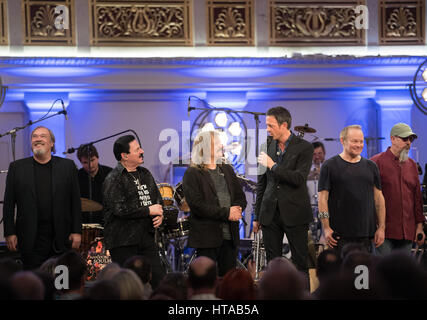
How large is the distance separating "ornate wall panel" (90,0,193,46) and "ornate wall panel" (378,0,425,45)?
3107 millimetres

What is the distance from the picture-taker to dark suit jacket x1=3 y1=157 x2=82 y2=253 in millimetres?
5422

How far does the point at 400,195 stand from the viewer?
603cm

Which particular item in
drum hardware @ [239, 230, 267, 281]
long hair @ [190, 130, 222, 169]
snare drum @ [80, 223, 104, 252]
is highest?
long hair @ [190, 130, 222, 169]

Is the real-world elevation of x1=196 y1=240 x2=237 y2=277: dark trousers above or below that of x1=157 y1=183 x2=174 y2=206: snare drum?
below

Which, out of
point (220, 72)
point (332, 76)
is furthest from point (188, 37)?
point (332, 76)

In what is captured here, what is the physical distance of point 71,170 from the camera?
A: 566cm

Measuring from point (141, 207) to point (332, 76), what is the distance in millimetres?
5274

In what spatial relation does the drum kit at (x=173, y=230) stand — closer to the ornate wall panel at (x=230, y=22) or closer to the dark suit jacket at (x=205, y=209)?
the dark suit jacket at (x=205, y=209)

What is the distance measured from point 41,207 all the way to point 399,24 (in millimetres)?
6898

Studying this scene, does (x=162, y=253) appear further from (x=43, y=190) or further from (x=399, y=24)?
(x=399, y=24)

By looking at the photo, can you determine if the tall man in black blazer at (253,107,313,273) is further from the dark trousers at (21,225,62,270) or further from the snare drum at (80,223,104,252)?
the snare drum at (80,223,104,252)

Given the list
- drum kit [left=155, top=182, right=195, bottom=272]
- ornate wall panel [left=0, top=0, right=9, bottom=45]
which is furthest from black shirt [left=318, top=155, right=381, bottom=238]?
ornate wall panel [left=0, top=0, right=9, bottom=45]

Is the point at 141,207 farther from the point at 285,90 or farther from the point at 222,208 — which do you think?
the point at 285,90

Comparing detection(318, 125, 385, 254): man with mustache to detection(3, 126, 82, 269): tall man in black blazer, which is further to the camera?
detection(318, 125, 385, 254): man with mustache
